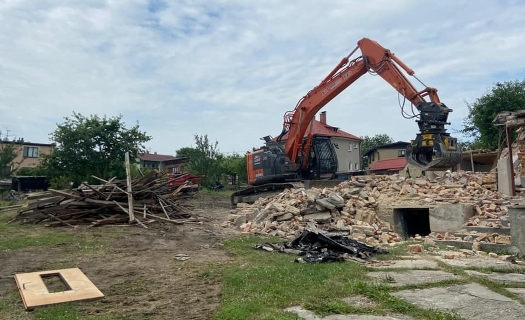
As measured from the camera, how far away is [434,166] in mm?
11344

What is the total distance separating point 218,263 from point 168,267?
2.79 ft

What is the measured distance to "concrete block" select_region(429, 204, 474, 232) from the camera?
10688mm

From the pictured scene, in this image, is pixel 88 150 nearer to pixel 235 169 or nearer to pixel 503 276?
pixel 235 169

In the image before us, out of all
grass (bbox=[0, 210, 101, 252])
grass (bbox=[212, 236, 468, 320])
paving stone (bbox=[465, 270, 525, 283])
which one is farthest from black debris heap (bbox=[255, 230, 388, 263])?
grass (bbox=[0, 210, 101, 252])

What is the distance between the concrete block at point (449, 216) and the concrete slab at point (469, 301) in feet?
18.3

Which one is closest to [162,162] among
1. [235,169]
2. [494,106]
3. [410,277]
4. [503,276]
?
[235,169]

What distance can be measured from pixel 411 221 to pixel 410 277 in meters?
7.27

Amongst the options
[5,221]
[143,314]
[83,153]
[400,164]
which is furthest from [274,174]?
[400,164]

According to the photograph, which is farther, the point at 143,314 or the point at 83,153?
the point at 83,153

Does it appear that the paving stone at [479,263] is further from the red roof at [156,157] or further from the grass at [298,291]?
the red roof at [156,157]

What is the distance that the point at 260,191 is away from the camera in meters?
20.0

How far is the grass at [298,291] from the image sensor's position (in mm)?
4426

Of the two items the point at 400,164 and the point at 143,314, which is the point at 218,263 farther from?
the point at 400,164

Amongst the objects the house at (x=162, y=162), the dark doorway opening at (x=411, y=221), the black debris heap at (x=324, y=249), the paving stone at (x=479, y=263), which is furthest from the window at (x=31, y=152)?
the paving stone at (x=479, y=263)
